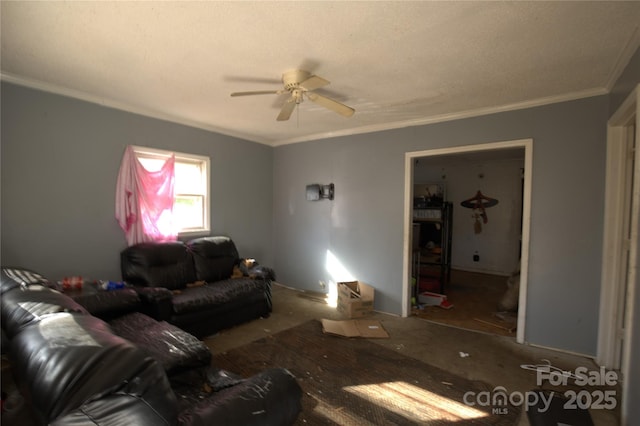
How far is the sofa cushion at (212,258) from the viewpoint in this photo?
3643 mm

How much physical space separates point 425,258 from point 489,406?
2947 millimetres

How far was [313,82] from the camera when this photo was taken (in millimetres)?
2172

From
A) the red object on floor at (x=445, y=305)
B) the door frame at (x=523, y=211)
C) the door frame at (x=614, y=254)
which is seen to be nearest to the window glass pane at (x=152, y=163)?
the door frame at (x=523, y=211)

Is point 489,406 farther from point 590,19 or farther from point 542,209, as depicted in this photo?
point 590,19

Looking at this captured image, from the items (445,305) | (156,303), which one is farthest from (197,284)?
(445,305)

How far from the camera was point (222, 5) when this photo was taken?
1.58 m

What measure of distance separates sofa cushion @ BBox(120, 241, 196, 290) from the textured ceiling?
160 cm

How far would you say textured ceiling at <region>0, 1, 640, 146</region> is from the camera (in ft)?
5.34

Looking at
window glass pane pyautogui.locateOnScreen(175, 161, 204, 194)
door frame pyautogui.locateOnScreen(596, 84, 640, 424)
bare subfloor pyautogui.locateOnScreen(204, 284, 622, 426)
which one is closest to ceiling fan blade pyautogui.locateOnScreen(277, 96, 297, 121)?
window glass pane pyautogui.locateOnScreen(175, 161, 204, 194)

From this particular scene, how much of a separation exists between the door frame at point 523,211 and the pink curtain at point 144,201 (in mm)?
2952

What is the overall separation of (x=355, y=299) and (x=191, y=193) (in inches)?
103

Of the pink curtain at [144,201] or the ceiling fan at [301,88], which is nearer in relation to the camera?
the ceiling fan at [301,88]

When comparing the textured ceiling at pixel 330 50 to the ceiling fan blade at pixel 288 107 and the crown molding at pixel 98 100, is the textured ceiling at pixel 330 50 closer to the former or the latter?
the crown molding at pixel 98 100

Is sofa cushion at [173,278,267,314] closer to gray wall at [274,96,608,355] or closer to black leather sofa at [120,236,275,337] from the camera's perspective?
black leather sofa at [120,236,275,337]
